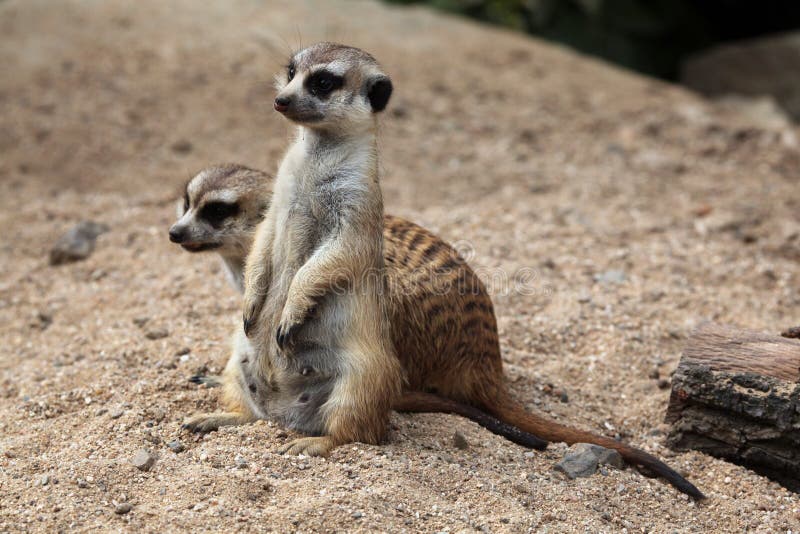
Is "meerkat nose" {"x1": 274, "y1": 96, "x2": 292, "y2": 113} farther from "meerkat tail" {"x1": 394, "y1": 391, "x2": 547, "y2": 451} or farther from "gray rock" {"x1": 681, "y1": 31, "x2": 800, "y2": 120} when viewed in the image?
"gray rock" {"x1": 681, "y1": 31, "x2": 800, "y2": 120}

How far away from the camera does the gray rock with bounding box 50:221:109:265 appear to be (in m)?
4.41

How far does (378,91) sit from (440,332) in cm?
77

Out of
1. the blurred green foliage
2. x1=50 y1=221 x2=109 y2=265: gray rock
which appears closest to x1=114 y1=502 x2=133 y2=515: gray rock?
x1=50 y1=221 x2=109 y2=265: gray rock

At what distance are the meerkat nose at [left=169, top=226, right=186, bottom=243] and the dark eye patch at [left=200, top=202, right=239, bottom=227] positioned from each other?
9 cm

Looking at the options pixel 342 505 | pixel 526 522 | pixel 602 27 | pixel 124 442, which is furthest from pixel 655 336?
pixel 602 27

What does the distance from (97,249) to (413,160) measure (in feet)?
6.77

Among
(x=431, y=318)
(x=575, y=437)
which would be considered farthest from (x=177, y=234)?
(x=575, y=437)

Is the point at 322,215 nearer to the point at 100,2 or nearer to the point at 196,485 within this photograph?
the point at 196,485

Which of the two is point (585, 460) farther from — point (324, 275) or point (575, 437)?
point (324, 275)

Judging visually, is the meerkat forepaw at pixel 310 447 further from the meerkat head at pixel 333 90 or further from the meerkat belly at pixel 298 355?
the meerkat head at pixel 333 90

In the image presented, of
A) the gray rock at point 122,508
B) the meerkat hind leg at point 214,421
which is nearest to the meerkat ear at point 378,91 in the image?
the meerkat hind leg at point 214,421

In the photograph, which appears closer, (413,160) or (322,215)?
(322,215)

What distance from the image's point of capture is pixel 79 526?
2.23 metres

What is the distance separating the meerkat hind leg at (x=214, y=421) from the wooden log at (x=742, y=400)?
1344 mm
